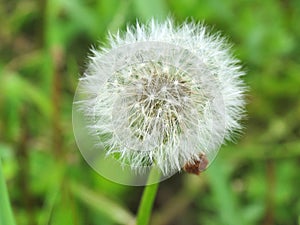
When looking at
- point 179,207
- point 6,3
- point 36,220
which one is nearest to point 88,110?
point 36,220

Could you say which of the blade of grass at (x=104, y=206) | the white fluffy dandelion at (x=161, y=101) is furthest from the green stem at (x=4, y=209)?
the blade of grass at (x=104, y=206)

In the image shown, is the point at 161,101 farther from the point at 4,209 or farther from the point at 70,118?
the point at 70,118

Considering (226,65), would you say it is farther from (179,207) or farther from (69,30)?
(69,30)

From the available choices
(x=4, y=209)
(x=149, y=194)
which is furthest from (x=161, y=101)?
(x=4, y=209)

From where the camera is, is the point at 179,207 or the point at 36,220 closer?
the point at 36,220

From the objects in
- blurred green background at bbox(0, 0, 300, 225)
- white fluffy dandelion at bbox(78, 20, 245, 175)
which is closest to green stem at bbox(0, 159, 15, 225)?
white fluffy dandelion at bbox(78, 20, 245, 175)

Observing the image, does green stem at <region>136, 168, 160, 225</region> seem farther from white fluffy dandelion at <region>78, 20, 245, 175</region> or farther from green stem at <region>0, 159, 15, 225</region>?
green stem at <region>0, 159, 15, 225</region>

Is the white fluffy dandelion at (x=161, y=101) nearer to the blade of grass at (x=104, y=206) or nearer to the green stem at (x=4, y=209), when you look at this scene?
the green stem at (x=4, y=209)
